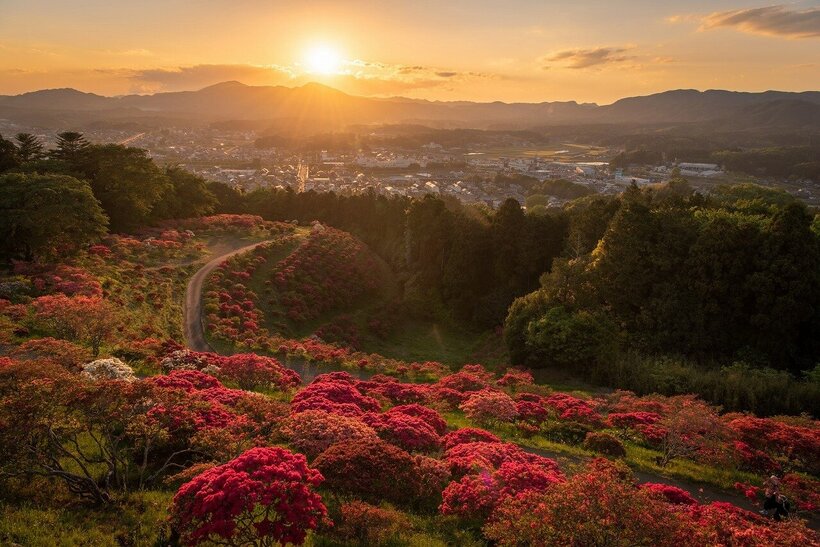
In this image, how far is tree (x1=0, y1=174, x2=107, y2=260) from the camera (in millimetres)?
31438

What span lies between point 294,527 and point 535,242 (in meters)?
44.4

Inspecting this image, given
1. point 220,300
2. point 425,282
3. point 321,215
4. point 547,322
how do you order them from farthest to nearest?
point 321,215
point 425,282
point 220,300
point 547,322

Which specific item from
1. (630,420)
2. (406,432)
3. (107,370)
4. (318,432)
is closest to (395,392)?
(406,432)

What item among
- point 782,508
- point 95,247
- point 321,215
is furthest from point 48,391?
point 321,215

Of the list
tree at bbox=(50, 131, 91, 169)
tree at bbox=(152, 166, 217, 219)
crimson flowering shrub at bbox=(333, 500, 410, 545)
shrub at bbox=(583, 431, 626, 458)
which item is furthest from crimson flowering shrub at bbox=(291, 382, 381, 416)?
tree at bbox=(152, 166, 217, 219)

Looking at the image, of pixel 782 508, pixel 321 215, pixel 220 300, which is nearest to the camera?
pixel 782 508

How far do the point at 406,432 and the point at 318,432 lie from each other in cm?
307

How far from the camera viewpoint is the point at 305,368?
95.1ft

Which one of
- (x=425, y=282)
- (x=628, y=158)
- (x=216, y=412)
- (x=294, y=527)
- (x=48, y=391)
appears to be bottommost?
(x=425, y=282)

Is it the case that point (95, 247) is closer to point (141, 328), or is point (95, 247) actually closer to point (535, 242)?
point (141, 328)

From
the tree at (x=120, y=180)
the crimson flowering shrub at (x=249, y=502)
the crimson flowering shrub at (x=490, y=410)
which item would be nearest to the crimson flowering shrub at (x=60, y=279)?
the tree at (x=120, y=180)

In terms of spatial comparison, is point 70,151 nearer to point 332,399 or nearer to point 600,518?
point 332,399

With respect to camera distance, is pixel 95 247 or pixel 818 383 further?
pixel 95 247

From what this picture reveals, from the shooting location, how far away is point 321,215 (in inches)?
2817
